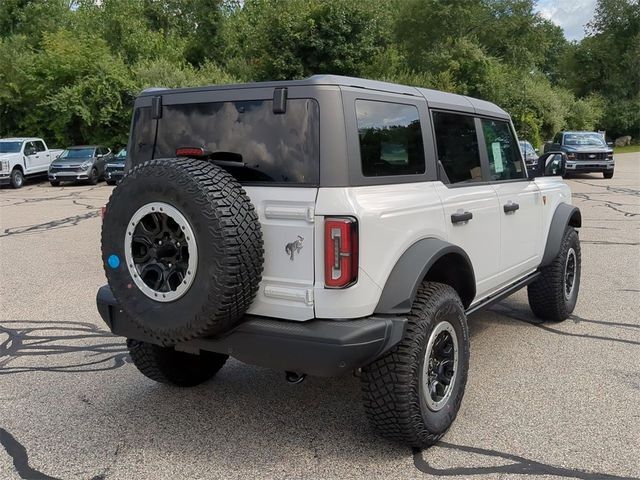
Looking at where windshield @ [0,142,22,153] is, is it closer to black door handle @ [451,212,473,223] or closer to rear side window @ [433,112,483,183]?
rear side window @ [433,112,483,183]

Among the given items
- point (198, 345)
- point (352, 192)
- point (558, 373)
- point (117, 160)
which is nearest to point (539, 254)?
point (558, 373)

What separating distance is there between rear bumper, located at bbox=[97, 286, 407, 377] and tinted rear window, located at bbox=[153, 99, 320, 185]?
0.72 m

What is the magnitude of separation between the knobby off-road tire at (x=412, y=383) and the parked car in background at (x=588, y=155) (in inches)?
797

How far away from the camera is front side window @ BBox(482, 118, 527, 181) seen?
4.48 meters

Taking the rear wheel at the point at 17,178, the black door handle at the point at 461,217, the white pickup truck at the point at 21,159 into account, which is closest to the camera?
the black door handle at the point at 461,217

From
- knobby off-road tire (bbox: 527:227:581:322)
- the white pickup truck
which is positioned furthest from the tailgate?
the white pickup truck

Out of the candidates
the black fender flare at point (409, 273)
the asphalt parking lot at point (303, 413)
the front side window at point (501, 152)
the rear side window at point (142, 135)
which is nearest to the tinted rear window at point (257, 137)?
the rear side window at point (142, 135)

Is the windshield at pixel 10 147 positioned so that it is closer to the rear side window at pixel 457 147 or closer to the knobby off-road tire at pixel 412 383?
the rear side window at pixel 457 147

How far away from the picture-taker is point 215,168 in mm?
3008

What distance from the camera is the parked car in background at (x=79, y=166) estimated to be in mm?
22906

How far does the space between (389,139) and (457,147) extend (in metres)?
0.88

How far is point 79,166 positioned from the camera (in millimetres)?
22922

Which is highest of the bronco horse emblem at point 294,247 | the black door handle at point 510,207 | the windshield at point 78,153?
the windshield at point 78,153

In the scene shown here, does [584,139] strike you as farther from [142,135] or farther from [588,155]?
[142,135]
